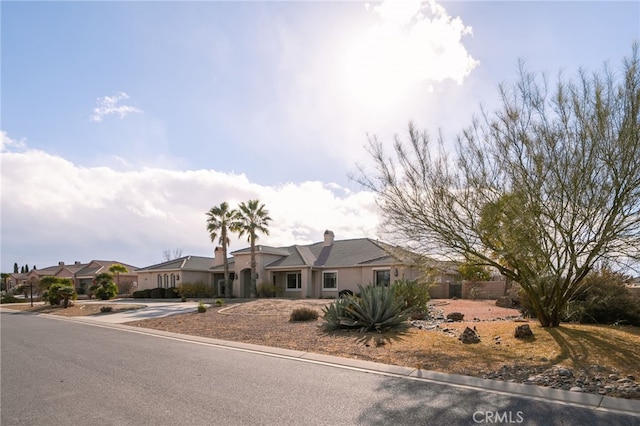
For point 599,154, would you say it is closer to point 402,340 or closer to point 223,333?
point 402,340

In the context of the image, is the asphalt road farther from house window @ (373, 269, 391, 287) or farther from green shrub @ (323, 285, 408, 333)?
house window @ (373, 269, 391, 287)

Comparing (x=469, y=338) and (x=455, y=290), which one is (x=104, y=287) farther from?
(x=469, y=338)

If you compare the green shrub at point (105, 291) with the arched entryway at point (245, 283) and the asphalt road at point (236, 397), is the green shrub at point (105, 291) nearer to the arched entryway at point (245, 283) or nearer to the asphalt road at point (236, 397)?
the arched entryway at point (245, 283)

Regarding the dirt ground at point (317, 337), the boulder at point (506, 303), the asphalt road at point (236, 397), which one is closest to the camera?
the asphalt road at point (236, 397)

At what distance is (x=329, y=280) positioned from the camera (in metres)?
35.1

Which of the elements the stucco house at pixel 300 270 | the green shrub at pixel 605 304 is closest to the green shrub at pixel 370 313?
the green shrub at pixel 605 304

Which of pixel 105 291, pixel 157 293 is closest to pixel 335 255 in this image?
pixel 157 293

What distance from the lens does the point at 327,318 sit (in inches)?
574

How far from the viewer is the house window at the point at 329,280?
34344 millimetres

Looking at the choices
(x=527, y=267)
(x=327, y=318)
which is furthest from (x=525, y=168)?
(x=327, y=318)

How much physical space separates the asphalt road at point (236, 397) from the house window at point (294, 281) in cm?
2618

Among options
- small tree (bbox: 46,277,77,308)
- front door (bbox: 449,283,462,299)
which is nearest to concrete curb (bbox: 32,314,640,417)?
front door (bbox: 449,283,462,299)

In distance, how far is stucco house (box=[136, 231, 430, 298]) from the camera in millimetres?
32438

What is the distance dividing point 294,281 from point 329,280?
11.5ft
